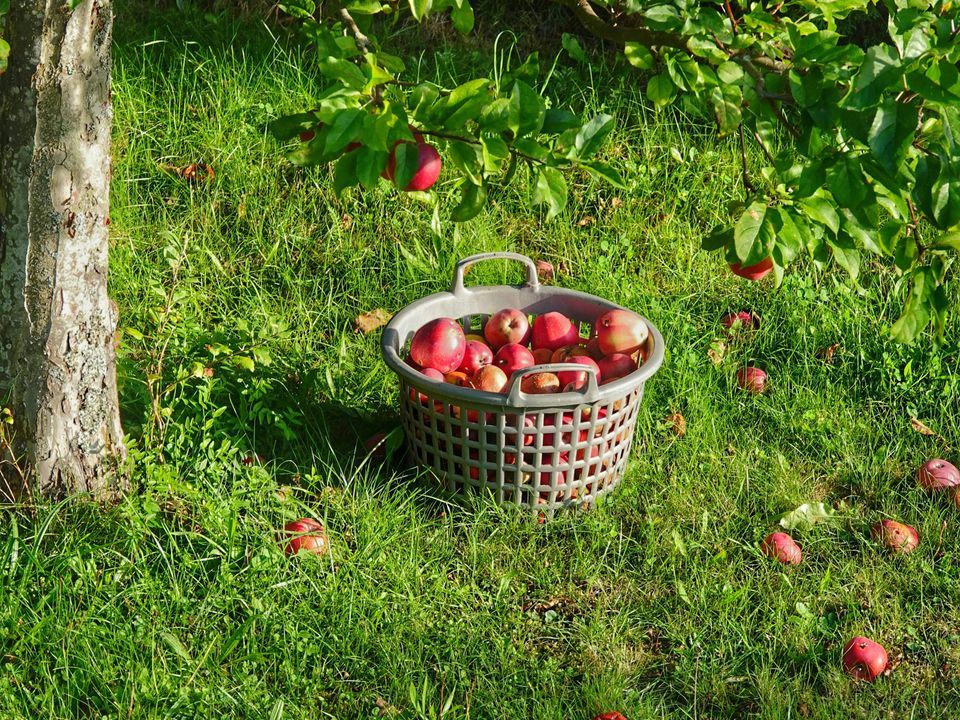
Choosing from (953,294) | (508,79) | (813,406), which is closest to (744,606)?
(813,406)

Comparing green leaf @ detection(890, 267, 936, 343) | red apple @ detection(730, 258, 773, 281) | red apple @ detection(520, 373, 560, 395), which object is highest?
green leaf @ detection(890, 267, 936, 343)

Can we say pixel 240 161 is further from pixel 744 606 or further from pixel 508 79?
pixel 744 606

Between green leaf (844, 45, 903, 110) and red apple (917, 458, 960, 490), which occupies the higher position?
Answer: green leaf (844, 45, 903, 110)

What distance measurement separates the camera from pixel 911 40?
1590 millimetres

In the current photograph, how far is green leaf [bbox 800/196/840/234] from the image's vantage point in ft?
6.35

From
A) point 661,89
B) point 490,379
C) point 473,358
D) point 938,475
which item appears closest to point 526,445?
point 490,379

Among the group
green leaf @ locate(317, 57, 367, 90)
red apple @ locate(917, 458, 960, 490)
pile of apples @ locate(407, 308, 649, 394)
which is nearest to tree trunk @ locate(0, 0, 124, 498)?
green leaf @ locate(317, 57, 367, 90)

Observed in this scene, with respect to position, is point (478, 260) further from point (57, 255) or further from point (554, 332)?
point (57, 255)

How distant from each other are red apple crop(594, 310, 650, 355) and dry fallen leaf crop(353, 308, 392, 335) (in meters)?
0.80

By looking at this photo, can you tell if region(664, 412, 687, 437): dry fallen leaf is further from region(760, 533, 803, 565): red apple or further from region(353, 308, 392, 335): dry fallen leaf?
region(353, 308, 392, 335): dry fallen leaf

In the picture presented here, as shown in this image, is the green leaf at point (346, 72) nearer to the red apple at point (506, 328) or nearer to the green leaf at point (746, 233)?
the green leaf at point (746, 233)

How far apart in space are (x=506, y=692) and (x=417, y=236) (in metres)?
1.72

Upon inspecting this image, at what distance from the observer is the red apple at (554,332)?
287 centimetres

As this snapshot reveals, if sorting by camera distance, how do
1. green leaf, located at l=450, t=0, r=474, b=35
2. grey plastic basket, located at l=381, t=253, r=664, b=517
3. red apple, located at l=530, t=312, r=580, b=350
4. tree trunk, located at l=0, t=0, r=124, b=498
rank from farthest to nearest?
red apple, located at l=530, t=312, r=580, b=350, grey plastic basket, located at l=381, t=253, r=664, b=517, tree trunk, located at l=0, t=0, r=124, b=498, green leaf, located at l=450, t=0, r=474, b=35
